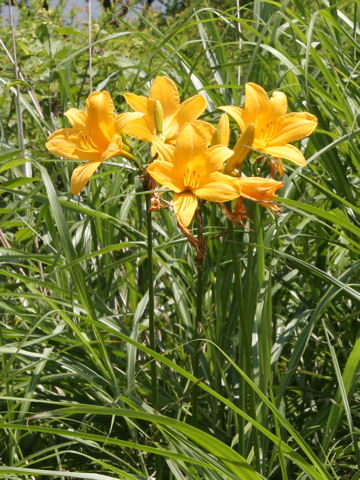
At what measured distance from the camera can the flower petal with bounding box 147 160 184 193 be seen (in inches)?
40.4

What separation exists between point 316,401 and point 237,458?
0.76 metres

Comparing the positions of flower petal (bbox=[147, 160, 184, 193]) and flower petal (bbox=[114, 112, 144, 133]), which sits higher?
flower petal (bbox=[114, 112, 144, 133])

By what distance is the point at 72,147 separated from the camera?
1.17 m

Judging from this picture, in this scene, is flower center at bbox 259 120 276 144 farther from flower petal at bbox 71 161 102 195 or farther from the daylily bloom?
flower petal at bbox 71 161 102 195

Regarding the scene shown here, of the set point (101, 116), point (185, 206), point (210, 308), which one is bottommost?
point (210, 308)

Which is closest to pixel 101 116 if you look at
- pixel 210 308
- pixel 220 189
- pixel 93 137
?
pixel 93 137

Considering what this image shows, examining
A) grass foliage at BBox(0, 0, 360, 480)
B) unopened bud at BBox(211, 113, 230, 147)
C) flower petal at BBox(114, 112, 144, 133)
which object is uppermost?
flower petal at BBox(114, 112, 144, 133)

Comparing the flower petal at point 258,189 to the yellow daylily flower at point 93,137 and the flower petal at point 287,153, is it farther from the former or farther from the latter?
the yellow daylily flower at point 93,137

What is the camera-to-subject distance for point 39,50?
271cm

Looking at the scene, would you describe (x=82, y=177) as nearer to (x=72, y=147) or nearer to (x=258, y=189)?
(x=72, y=147)

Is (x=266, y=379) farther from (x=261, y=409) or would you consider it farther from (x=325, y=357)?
(x=325, y=357)

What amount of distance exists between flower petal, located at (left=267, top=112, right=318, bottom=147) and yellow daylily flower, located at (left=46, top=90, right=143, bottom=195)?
9.2 inches

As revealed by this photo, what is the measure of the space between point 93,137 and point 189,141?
18cm

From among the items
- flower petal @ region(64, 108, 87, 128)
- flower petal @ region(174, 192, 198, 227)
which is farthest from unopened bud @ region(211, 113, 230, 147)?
flower petal @ region(64, 108, 87, 128)
